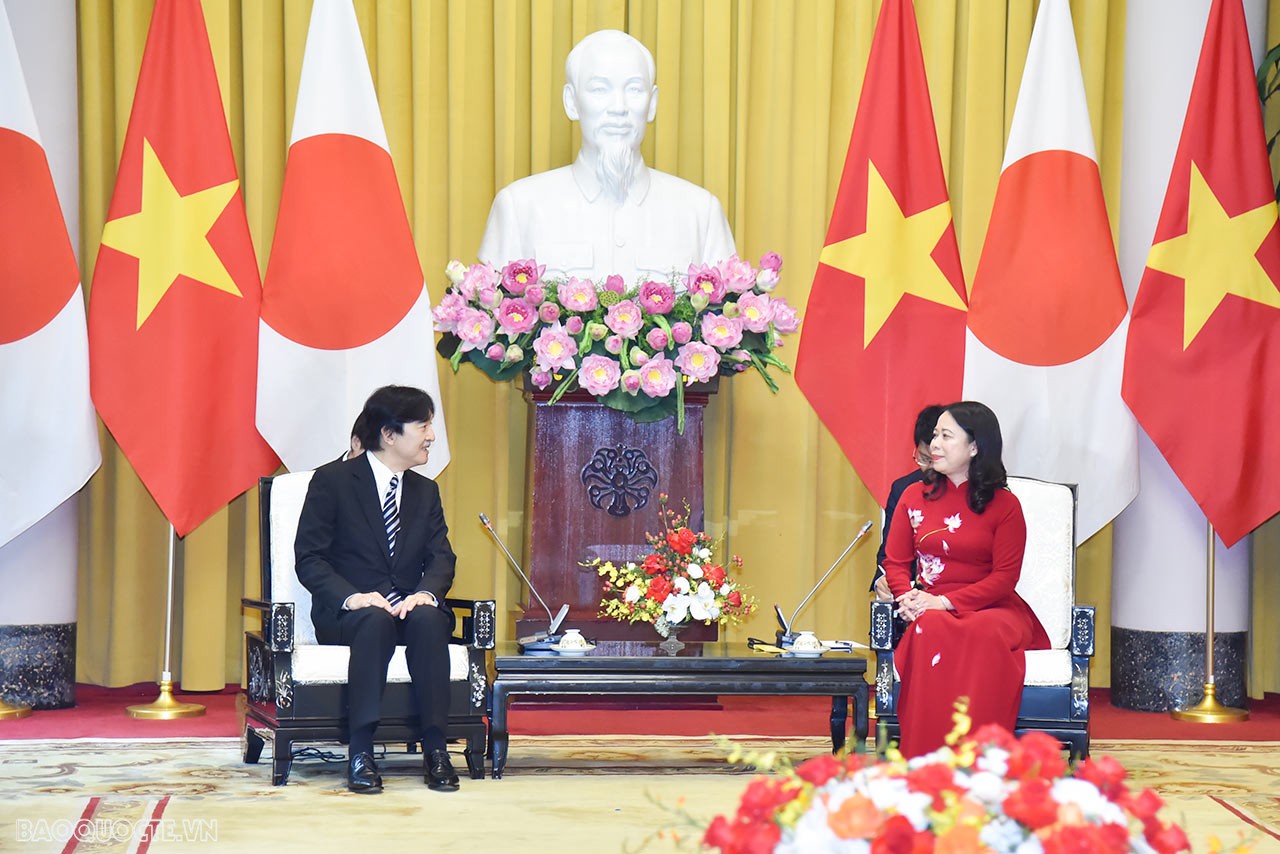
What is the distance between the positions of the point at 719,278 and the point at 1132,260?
6.88 feet

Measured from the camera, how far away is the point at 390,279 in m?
5.47

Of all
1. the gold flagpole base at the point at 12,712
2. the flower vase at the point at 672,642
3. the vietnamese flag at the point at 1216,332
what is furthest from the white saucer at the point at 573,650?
the vietnamese flag at the point at 1216,332

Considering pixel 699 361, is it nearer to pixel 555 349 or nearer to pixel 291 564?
pixel 555 349

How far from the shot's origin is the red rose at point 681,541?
15.5ft

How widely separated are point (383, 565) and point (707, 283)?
4.56 ft

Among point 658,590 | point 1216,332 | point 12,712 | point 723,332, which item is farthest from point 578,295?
point 12,712

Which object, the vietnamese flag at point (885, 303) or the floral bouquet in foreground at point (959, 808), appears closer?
the floral bouquet in foreground at point (959, 808)

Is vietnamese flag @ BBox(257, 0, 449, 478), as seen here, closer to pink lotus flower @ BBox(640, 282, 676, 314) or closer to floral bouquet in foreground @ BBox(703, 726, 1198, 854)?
pink lotus flower @ BBox(640, 282, 676, 314)

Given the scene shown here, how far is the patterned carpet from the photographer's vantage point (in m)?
3.50

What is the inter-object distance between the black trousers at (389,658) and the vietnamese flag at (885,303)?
1.90 m

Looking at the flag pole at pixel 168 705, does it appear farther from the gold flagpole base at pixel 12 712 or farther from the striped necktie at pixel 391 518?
the striped necktie at pixel 391 518

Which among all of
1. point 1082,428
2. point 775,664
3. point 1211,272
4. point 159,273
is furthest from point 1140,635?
point 159,273

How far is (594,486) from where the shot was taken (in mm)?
5250

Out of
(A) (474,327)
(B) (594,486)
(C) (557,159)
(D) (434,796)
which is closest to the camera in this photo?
(D) (434,796)
